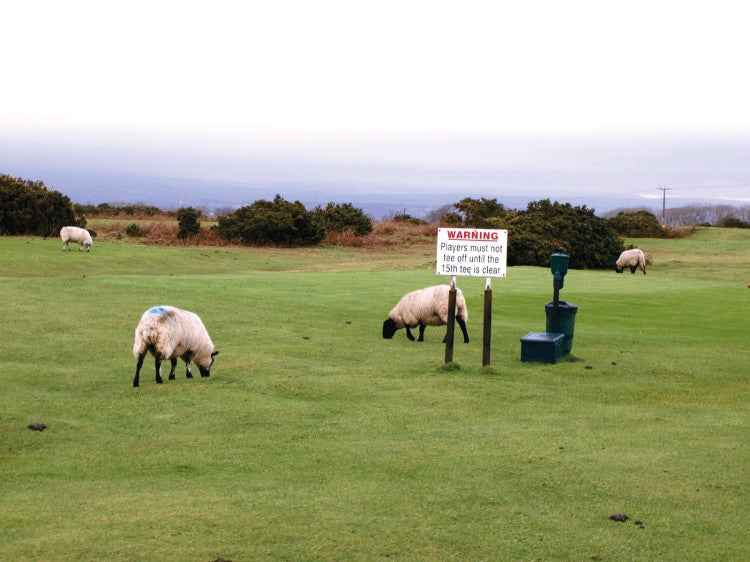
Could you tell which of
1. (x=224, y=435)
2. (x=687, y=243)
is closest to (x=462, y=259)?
(x=224, y=435)

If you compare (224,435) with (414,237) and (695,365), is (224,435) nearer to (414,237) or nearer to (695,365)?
(695,365)

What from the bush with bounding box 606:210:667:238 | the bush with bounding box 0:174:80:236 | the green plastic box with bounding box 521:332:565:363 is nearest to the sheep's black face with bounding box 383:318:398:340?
the green plastic box with bounding box 521:332:565:363

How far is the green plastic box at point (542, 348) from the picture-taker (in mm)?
17328

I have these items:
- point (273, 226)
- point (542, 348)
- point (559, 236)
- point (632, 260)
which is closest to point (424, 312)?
point (542, 348)

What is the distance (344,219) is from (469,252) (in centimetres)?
5980

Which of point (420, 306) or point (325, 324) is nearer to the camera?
point (420, 306)

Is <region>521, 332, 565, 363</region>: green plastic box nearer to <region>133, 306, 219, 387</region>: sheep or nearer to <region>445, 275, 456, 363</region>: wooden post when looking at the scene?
<region>445, 275, 456, 363</region>: wooden post

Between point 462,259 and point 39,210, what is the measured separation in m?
46.0

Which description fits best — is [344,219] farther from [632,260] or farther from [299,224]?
[632,260]

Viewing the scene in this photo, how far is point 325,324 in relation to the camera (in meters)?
22.4

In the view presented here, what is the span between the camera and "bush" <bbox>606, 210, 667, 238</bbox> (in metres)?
85.2

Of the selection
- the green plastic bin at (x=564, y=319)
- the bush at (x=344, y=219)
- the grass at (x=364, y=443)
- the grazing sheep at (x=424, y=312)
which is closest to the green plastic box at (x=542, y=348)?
the grass at (x=364, y=443)

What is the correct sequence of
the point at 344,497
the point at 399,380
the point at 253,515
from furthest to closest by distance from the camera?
the point at 399,380, the point at 344,497, the point at 253,515

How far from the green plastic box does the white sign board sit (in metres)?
1.85
